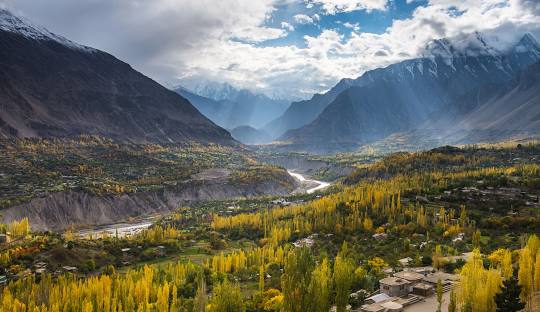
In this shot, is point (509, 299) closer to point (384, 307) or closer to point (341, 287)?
point (384, 307)

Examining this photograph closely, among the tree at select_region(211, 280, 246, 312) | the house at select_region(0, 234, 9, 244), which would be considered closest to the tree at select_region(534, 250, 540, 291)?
the tree at select_region(211, 280, 246, 312)

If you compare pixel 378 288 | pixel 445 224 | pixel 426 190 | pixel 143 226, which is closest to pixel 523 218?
pixel 445 224

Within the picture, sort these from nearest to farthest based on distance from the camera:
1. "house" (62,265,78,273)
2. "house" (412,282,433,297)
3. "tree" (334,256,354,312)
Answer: "tree" (334,256,354,312)
"house" (412,282,433,297)
"house" (62,265,78,273)

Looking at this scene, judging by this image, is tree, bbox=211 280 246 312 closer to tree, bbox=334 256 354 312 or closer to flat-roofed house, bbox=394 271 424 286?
tree, bbox=334 256 354 312

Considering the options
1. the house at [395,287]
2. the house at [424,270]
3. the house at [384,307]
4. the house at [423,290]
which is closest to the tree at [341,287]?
the house at [384,307]

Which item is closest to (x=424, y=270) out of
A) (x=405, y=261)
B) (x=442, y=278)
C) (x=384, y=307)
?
(x=442, y=278)

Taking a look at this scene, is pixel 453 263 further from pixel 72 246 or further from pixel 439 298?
pixel 72 246

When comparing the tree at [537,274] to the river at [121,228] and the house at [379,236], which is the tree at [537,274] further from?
the river at [121,228]
